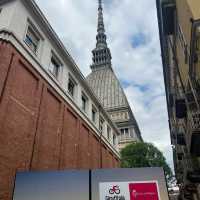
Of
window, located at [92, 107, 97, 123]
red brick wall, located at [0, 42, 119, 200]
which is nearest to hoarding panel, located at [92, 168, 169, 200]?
red brick wall, located at [0, 42, 119, 200]

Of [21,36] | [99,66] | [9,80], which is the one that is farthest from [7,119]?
[99,66]

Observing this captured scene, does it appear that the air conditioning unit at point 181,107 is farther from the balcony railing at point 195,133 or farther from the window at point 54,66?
the window at point 54,66

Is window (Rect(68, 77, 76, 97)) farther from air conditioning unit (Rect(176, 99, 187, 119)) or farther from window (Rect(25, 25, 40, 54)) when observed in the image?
air conditioning unit (Rect(176, 99, 187, 119))

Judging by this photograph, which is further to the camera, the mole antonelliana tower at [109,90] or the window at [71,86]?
the mole antonelliana tower at [109,90]

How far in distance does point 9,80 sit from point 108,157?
16699 mm

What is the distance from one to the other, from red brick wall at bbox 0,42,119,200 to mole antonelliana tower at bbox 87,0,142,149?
35205 mm

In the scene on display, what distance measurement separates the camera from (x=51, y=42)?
47.1 feet

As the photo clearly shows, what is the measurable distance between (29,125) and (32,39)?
5254mm

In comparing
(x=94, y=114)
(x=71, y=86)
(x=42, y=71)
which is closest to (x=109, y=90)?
(x=94, y=114)

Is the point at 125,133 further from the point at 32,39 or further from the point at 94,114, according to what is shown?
the point at 32,39

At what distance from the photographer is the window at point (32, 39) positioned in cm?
1235

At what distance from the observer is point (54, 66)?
15000 mm

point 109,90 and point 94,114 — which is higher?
point 109,90

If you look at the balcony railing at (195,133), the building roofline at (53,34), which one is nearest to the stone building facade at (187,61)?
the balcony railing at (195,133)
